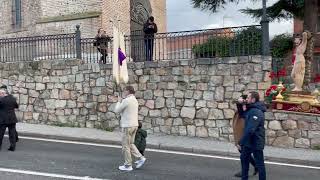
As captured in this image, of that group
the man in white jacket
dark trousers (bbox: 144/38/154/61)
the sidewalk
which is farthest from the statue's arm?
the man in white jacket

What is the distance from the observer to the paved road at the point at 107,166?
30.0 feet

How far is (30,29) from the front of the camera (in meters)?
23.1

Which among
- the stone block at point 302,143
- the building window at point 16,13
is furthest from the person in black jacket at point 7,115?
the building window at point 16,13

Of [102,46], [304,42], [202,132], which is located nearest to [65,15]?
[102,46]

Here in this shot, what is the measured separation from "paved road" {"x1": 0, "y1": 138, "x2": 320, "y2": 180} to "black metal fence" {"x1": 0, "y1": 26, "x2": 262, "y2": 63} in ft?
12.9

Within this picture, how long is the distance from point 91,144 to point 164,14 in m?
18.6

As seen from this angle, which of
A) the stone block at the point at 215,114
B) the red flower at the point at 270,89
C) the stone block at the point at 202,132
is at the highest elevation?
the red flower at the point at 270,89

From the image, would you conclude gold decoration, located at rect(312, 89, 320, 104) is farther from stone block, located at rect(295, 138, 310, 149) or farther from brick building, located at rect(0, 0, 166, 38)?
brick building, located at rect(0, 0, 166, 38)

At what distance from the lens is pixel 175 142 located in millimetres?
13328

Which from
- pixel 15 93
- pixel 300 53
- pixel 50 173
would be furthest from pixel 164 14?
pixel 50 173

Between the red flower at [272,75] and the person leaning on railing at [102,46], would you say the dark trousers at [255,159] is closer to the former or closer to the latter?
the red flower at [272,75]

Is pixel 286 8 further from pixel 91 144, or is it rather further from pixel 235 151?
pixel 91 144

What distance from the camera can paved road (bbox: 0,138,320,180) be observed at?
30.0 ft

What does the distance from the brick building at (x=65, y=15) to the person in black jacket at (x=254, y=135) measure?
463 inches
